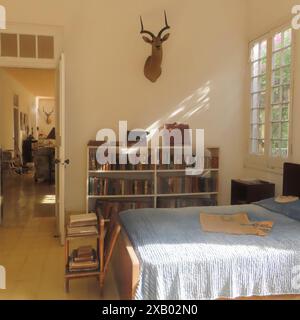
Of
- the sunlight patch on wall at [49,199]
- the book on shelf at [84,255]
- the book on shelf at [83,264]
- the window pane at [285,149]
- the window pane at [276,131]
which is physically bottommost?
the sunlight patch on wall at [49,199]

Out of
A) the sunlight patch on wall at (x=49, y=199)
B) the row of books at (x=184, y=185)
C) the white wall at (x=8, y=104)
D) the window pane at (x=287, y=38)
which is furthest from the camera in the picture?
the white wall at (x=8, y=104)

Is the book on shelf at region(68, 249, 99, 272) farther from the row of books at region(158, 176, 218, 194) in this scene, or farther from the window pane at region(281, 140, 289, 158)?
the window pane at region(281, 140, 289, 158)

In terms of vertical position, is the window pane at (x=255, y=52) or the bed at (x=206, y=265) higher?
the window pane at (x=255, y=52)

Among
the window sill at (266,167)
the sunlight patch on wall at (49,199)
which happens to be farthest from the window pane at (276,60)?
the sunlight patch on wall at (49,199)

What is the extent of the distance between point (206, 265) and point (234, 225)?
2.37ft

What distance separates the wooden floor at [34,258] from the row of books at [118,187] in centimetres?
79

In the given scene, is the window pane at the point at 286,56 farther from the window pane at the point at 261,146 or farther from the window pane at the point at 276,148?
the window pane at the point at 261,146

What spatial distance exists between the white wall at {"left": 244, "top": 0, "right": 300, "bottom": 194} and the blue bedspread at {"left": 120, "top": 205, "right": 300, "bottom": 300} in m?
1.70

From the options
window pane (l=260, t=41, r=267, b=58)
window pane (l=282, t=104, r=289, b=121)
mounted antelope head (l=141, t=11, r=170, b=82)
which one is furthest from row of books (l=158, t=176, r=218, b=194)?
window pane (l=260, t=41, r=267, b=58)

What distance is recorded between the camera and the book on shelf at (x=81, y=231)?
9.18 ft

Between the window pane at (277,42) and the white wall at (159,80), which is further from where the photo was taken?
the white wall at (159,80)

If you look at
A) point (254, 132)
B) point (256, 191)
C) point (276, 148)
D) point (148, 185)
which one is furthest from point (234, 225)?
point (254, 132)

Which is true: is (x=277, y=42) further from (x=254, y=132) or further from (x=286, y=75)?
(x=254, y=132)
